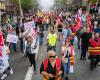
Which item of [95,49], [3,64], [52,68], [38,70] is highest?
[52,68]

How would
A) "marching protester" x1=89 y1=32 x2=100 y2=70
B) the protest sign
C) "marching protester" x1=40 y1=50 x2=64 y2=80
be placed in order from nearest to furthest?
"marching protester" x1=40 y1=50 x2=64 y2=80
the protest sign
"marching protester" x1=89 y1=32 x2=100 y2=70

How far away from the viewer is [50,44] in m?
18.4

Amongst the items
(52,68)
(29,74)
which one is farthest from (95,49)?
(52,68)

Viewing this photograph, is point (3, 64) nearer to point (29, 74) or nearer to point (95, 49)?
point (29, 74)

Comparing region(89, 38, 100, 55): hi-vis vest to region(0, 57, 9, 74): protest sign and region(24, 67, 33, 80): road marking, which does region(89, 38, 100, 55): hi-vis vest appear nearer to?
region(24, 67, 33, 80): road marking

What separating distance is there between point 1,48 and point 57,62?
19.5 ft

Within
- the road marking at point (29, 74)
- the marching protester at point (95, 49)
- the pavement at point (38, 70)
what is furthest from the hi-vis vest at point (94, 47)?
the road marking at point (29, 74)

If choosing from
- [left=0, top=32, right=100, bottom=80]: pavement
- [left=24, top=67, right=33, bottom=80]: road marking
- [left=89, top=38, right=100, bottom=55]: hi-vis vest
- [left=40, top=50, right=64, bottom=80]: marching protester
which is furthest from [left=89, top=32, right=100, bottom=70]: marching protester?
[left=40, top=50, right=64, bottom=80]: marching protester

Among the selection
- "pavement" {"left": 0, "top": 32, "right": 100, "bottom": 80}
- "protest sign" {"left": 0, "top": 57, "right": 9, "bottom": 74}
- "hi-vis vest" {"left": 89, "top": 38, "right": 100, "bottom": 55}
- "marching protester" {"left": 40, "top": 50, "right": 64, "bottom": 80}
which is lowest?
"pavement" {"left": 0, "top": 32, "right": 100, "bottom": 80}

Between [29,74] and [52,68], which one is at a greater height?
[52,68]

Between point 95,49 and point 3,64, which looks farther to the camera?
point 95,49

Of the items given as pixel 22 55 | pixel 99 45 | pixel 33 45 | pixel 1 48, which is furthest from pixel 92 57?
pixel 22 55

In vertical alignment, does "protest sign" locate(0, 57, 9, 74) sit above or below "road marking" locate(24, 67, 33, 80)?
above

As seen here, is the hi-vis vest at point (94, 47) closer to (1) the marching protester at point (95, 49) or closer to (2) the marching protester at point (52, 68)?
(1) the marching protester at point (95, 49)
